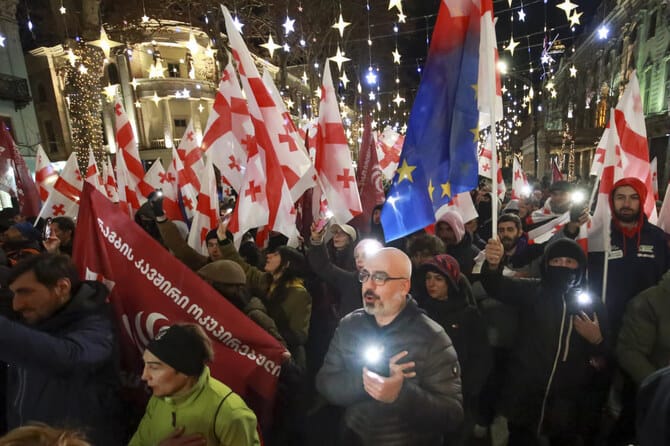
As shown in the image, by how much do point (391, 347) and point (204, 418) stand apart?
0.95 m

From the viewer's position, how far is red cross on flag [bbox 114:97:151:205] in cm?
614

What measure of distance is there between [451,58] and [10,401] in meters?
3.67

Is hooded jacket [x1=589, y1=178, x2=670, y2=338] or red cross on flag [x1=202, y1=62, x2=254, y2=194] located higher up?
red cross on flag [x1=202, y1=62, x2=254, y2=194]

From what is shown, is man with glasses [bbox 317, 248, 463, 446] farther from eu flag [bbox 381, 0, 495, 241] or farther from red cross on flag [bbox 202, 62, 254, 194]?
red cross on flag [bbox 202, 62, 254, 194]

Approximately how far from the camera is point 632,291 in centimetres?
335

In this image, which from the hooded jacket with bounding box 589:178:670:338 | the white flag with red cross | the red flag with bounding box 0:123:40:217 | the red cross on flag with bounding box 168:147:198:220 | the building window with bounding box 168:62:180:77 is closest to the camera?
the hooded jacket with bounding box 589:178:670:338

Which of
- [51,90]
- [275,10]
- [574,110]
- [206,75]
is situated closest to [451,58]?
[275,10]

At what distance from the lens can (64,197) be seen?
6.16m

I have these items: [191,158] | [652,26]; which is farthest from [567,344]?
[652,26]

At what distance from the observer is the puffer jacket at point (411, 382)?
1947mm

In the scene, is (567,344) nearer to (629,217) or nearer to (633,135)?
(629,217)

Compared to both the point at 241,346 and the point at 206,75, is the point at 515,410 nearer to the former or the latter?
the point at 241,346

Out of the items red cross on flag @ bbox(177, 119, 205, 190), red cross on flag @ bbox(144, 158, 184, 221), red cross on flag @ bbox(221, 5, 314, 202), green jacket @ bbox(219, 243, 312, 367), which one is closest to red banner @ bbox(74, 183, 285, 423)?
green jacket @ bbox(219, 243, 312, 367)

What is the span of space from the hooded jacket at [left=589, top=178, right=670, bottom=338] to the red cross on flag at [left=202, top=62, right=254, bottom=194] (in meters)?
4.42
